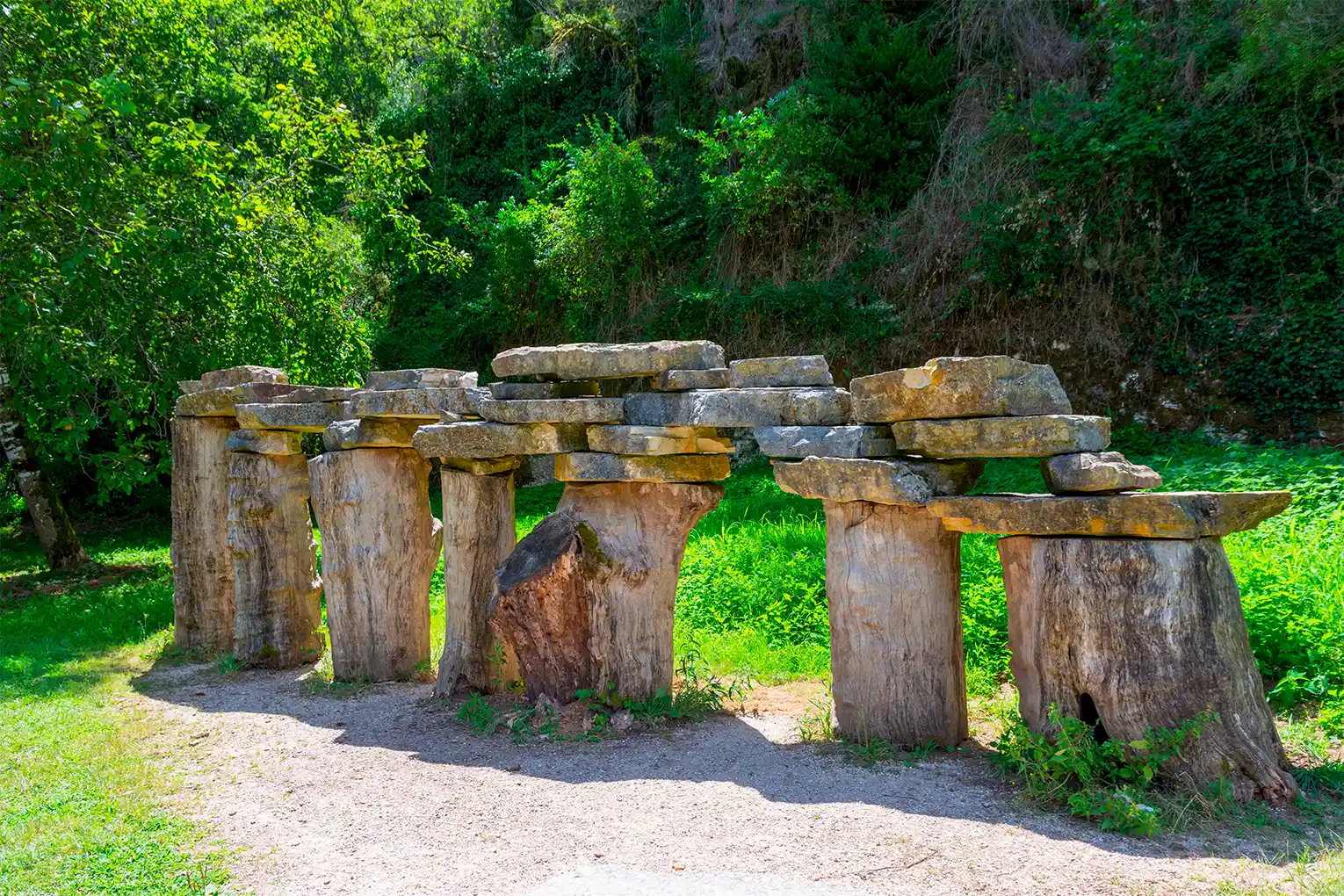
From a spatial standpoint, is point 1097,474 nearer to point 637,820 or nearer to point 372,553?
point 637,820

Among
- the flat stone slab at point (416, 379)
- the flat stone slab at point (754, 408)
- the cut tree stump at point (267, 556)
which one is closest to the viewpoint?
the flat stone slab at point (754, 408)

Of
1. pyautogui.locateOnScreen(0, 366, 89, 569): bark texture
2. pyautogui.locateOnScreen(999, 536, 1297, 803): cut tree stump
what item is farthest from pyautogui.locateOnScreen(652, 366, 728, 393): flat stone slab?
pyautogui.locateOnScreen(0, 366, 89, 569): bark texture

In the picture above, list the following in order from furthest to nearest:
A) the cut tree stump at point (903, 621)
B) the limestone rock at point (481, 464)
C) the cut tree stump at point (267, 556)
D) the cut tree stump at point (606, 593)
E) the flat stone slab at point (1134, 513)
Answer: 1. the cut tree stump at point (267, 556)
2. the limestone rock at point (481, 464)
3. the cut tree stump at point (606, 593)
4. the cut tree stump at point (903, 621)
5. the flat stone slab at point (1134, 513)

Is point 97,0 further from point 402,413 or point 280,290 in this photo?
point 402,413

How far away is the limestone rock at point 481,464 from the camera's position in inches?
252

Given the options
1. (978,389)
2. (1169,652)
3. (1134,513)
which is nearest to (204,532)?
(978,389)

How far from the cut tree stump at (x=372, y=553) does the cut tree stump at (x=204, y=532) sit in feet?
5.44

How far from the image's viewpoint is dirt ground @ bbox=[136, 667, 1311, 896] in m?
3.83

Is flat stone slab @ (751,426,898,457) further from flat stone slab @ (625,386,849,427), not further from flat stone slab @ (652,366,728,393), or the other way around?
flat stone slab @ (652,366,728,393)

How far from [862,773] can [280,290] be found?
26.7ft

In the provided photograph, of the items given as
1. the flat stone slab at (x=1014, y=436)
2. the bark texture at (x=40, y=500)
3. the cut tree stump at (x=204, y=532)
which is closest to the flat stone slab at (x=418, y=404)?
the cut tree stump at (x=204, y=532)

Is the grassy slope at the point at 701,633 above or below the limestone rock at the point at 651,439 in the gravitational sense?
below

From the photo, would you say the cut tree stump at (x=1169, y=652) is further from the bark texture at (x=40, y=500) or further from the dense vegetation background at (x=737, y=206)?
the bark texture at (x=40, y=500)

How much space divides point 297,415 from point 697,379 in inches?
126
